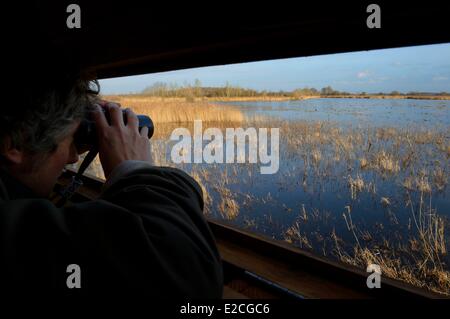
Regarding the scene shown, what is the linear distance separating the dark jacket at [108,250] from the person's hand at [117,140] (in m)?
0.16

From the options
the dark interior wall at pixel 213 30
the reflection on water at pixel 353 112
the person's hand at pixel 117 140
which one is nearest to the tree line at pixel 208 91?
the reflection on water at pixel 353 112

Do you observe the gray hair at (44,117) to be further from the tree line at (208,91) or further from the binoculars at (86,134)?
→ the tree line at (208,91)

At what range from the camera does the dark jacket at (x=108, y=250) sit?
1.19 feet

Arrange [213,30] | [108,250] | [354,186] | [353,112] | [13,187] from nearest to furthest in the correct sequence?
[108,250] < [13,187] < [213,30] < [354,186] < [353,112]

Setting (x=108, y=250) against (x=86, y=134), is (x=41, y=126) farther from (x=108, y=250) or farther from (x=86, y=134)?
(x=108, y=250)

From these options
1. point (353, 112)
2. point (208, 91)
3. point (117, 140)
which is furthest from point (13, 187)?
point (353, 112)

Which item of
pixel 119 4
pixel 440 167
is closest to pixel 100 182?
pixel 119 4

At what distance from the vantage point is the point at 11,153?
0.54 metres

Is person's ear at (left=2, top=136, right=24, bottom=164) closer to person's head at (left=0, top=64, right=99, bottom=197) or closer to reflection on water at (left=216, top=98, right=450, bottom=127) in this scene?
person's head at (left=0, top=64, right=99, bottom=197)

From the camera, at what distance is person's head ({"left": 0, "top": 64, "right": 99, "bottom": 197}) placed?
528 millimetres

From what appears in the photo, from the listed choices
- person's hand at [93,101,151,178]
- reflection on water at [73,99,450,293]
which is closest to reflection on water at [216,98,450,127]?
reflection on water at [73,99,450,293]

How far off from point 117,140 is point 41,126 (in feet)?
0.38

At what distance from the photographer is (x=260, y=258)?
1251 mm
